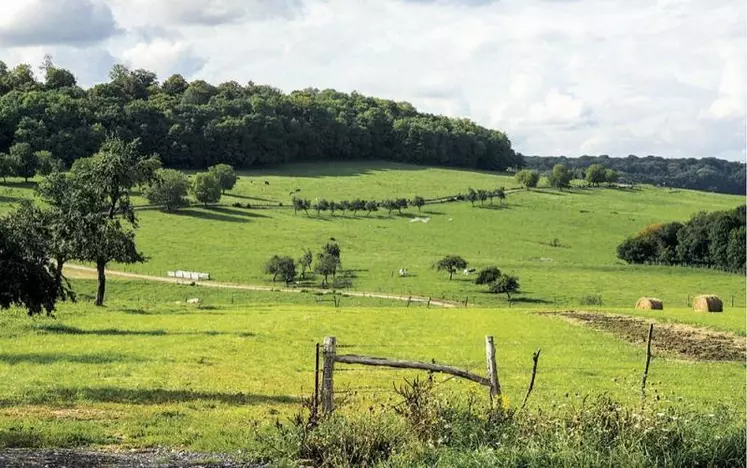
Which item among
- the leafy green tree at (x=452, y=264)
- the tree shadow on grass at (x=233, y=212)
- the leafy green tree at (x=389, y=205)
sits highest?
the leafy green tree at (x=389, y=205)

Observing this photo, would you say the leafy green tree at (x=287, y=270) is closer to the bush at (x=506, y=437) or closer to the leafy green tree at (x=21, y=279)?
the leafy green tree at (x=21, y=279)

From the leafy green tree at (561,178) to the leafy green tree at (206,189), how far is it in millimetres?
80168

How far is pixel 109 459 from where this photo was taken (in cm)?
1409

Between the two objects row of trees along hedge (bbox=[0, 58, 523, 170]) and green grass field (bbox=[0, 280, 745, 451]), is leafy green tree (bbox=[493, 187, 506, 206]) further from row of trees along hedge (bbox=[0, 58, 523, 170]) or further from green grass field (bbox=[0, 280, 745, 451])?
green grass field (bbox=[0, 280, 745, 451])

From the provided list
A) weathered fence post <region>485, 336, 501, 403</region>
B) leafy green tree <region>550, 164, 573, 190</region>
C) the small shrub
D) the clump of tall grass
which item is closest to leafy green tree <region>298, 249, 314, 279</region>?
the small shrub

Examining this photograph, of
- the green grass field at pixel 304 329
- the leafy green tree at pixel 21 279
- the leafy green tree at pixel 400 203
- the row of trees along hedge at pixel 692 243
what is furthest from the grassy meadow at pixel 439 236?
the leafy green tree at pixel 21 279

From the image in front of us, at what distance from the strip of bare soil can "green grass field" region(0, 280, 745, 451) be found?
1642 millimetres

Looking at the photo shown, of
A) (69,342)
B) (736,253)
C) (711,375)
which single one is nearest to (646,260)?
(736,253)

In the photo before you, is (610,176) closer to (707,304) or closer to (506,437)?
(707,304)

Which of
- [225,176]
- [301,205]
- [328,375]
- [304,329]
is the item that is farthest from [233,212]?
[328,375]

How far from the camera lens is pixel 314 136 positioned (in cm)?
19312

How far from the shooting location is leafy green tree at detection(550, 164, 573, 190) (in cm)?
16750

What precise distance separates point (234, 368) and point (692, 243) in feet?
319

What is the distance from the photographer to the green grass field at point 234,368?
1739 cm
